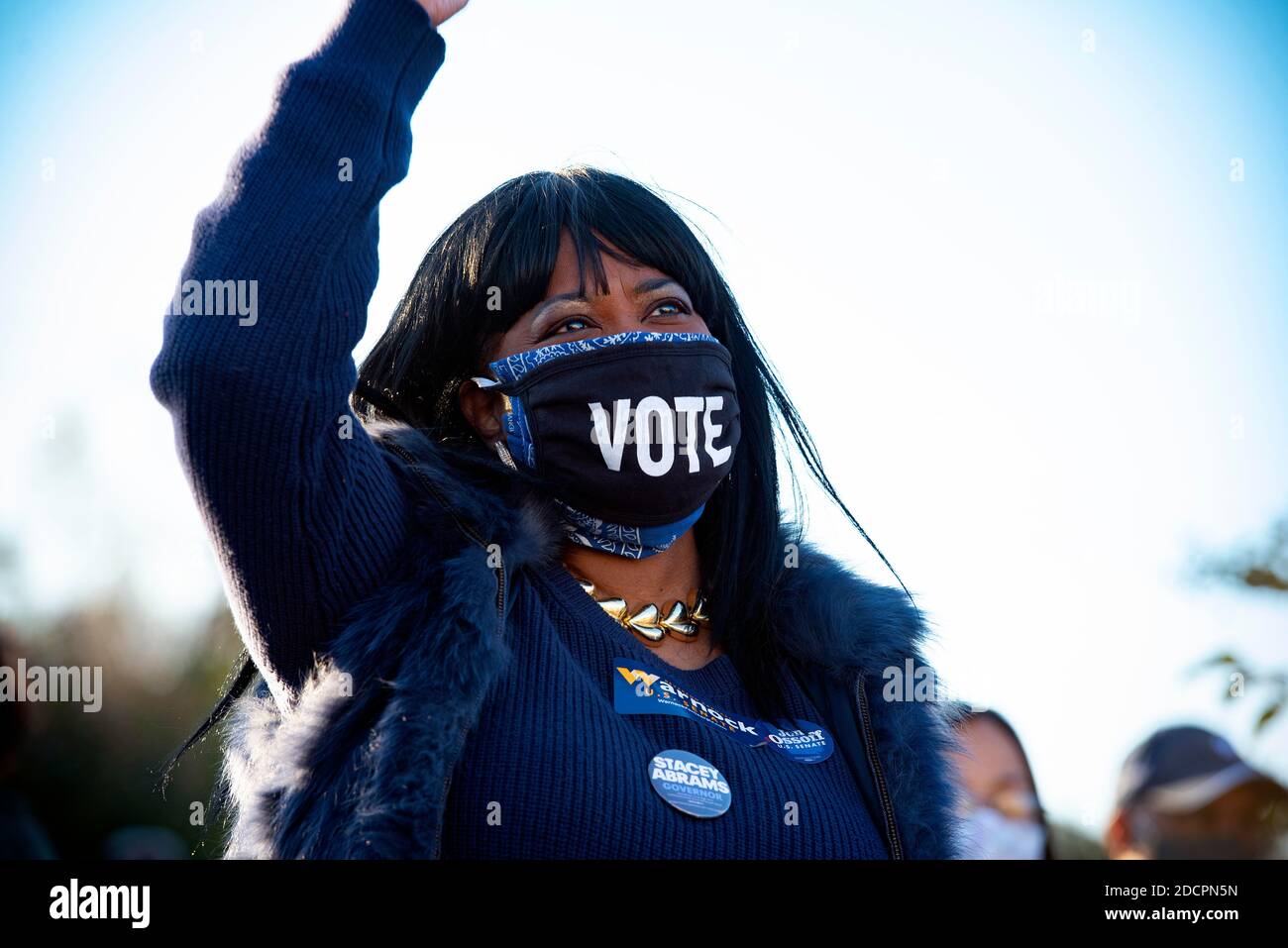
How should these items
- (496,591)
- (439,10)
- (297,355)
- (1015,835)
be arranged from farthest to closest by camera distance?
1. (1015,835)
2. (439,10)
3. (496,591)
4. (297,355)

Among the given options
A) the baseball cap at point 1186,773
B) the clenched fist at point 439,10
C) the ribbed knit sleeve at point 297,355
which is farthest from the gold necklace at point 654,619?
the baseball cap at point 1186,773

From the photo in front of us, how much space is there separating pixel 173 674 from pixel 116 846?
4.03 meters

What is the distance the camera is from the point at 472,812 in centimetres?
218

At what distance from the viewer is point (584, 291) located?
2875mm

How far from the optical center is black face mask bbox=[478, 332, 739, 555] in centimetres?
272

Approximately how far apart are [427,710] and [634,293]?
1172 millimetres

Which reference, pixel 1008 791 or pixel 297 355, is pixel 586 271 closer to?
pixel 297 355

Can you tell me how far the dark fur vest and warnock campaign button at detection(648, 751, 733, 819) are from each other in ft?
1.16

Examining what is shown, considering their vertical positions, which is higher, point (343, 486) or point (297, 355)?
point (297, 355)

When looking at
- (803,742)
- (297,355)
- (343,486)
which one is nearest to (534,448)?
(343,486)

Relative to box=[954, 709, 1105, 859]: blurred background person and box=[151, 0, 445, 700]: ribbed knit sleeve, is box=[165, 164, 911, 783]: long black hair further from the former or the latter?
box=[954, 709, 1105, 859]: blurred background person

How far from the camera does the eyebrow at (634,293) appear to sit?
9.42 ft

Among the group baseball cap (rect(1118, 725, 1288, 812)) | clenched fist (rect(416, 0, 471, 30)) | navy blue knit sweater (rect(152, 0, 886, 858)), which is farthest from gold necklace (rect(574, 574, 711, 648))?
baseball cap (rect(1118, 725, 1288, 812))
